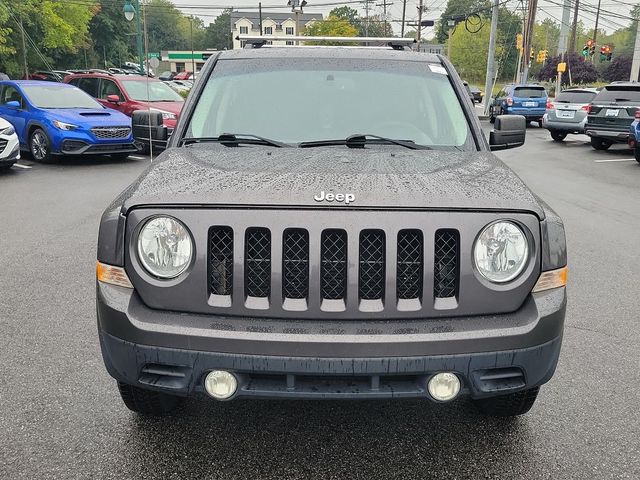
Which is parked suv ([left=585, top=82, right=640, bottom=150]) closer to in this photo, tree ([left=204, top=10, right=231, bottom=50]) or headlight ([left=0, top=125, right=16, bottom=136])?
headlight ([left=0, top=125, right=16, bottom=136])

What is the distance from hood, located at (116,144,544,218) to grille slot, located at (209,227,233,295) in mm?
121

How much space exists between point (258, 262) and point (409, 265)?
1.91 feet

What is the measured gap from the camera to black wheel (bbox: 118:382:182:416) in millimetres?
2855

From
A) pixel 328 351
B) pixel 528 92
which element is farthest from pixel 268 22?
pixel 328 351

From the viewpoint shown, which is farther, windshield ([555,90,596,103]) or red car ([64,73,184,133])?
windshield ([555,90,596,103])

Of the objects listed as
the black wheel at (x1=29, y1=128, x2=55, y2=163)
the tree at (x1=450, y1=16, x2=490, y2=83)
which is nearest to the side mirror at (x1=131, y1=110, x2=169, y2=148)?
the black wheel at (x1=29, y1=128, x2=55, y2=163)

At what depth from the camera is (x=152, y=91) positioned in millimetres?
15312

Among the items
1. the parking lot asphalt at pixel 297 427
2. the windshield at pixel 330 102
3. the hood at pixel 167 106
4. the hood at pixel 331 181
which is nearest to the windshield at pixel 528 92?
the hood at pixel 167 106

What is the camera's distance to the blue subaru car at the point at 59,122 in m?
12.4

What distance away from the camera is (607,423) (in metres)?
3.13

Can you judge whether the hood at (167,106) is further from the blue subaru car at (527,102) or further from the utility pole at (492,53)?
the utility pole at (492,53)

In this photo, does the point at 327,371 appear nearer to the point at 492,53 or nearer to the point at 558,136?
the point at 558,136

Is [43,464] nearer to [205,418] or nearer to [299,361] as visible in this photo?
[205,418]

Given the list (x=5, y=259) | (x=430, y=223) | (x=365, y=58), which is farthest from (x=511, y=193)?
(x=5, y=259)
